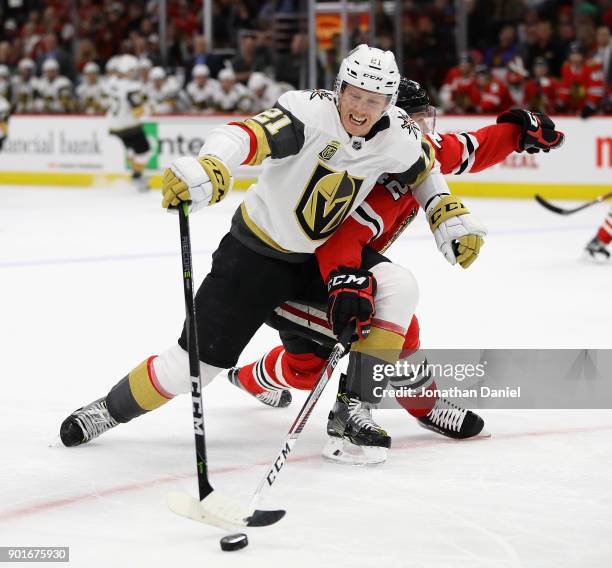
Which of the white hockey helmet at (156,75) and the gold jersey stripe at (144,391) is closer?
the gold jersey stripe at (144,391)

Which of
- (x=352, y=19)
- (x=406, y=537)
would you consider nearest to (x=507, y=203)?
(x=352, y=19)

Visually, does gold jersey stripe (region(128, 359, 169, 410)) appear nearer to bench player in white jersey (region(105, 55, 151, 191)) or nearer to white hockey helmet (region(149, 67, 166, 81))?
bench player in white jersey (region(105, 55, 151, 191))

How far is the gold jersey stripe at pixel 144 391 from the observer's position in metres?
3.12

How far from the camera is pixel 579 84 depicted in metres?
10.9

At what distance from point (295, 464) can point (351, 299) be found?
0.46 m

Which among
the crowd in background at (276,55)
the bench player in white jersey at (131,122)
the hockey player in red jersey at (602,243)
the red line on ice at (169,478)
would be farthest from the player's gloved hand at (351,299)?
the bench player in white jersey at (131,122)

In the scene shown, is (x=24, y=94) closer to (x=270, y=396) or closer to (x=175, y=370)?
(x=270, y=396)

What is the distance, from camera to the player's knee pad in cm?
307

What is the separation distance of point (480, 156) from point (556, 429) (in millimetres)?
828

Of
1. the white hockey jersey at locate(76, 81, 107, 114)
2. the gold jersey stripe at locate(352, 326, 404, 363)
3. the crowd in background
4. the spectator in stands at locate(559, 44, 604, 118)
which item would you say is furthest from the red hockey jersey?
the white hockey jersey at locate(76, 81, 107, 114)

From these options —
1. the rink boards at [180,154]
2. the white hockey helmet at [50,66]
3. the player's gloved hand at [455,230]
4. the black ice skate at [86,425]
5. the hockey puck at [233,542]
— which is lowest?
the rink boards at [180,154]

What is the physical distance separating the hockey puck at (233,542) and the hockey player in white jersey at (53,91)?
11.8 metres

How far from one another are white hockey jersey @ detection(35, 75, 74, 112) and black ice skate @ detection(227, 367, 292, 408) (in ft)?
34.2

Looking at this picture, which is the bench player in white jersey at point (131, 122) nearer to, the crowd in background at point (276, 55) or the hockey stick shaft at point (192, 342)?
the crowd in background at point (276, 55)
